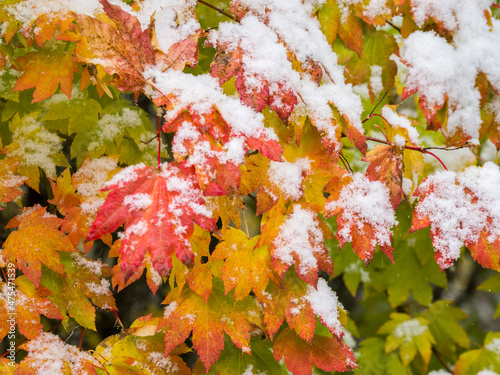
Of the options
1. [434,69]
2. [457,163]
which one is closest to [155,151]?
[434,69]

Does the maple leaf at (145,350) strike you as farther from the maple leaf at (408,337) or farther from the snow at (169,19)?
the maple leaf at (408,337)

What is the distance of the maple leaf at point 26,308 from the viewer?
102 centimetres

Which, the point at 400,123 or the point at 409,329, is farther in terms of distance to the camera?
the point at 409,329

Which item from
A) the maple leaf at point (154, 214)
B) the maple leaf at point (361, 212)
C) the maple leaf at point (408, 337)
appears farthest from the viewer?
the maple leaf at point (408, 337)

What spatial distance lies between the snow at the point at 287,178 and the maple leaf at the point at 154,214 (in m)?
0.25

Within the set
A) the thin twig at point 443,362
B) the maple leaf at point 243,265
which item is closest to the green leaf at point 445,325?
the thin twig at point 443,362

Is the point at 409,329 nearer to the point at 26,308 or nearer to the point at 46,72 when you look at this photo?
the point at 26,308

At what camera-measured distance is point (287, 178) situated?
97 centimetres

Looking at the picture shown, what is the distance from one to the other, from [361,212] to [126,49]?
0.70m

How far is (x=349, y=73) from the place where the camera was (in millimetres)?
1437

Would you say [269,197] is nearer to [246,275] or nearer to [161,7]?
[246,275]

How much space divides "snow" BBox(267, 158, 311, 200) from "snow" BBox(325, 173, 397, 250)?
0.31ft

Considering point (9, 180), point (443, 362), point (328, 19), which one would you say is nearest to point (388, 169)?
point (328, 19)

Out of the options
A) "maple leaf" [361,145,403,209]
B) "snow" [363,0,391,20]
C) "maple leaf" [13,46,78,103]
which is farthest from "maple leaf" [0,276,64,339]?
"snow" [363,0,391,20]
